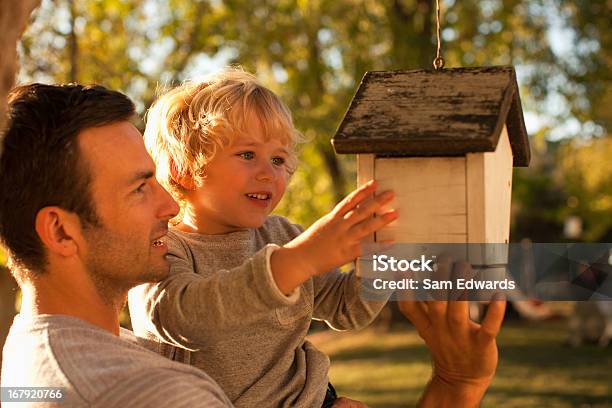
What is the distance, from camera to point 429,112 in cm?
214

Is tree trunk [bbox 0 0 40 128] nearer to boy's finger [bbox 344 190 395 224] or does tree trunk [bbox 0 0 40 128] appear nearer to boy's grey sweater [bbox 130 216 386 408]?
boy's grey sweater [bbox 130 216 386 408]

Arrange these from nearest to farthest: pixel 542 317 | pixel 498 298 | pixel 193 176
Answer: pixel 498 298, pixel 193 176, pixel 542 317

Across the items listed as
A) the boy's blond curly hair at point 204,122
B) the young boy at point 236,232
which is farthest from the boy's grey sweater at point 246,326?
the boy's blond curly hair at point 204,122

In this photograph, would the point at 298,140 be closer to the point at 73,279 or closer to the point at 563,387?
the point at 73,279

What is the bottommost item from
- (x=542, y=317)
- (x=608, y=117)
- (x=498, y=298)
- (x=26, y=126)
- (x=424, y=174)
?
(x=542, y=317)

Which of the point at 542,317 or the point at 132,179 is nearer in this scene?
the point at 132,179

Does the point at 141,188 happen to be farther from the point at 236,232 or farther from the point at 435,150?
the point at 435,150

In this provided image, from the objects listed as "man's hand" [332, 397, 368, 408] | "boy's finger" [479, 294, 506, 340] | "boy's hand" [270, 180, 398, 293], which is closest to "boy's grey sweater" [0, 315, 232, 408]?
"boy's hand" [270, 180, 398, 293]

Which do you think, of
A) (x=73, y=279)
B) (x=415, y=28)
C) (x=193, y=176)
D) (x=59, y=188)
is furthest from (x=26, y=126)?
(x=415, y=28)

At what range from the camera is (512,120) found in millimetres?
2473

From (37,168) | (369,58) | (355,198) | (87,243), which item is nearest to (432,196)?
(355,198)

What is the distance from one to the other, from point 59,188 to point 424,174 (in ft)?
3.05

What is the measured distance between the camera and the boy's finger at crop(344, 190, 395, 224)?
1.99m

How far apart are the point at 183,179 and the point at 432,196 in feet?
3.08
